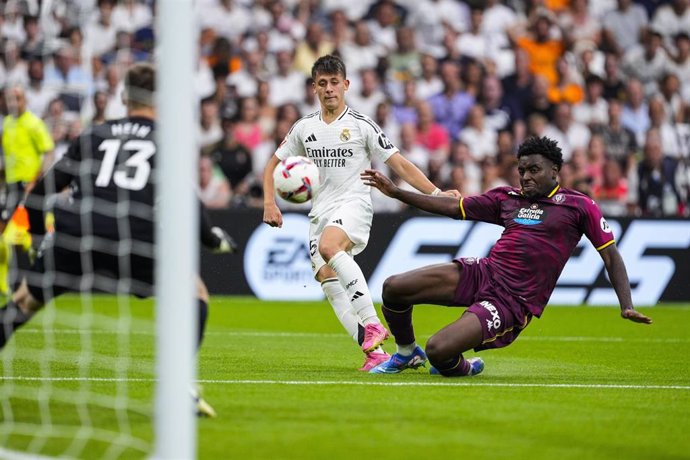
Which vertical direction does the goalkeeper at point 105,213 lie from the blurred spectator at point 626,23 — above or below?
below

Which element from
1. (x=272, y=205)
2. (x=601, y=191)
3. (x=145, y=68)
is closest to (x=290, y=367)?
(x=272, y=205)

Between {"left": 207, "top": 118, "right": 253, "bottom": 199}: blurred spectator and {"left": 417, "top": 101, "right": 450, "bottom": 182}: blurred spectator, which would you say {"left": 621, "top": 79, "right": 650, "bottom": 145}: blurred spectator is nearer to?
{"left": 417, "top": 101, "right": 450, "bottom": 182}: blurred spectator

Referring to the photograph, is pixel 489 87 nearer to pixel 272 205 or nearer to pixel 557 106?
pixel 557 106

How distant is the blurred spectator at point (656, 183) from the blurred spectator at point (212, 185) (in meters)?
6.05

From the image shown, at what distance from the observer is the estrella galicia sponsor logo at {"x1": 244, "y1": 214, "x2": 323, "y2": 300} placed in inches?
639

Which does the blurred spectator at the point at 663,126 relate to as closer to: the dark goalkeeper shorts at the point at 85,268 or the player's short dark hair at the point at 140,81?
the dark goalkeeper shorts at the point at 85,268

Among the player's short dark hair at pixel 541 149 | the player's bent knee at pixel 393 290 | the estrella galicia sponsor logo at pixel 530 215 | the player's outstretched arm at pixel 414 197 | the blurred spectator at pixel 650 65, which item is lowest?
the player's bent knee at pixel 393 290

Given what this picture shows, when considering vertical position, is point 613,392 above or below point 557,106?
below

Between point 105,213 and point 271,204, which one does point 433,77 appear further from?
point 105,213

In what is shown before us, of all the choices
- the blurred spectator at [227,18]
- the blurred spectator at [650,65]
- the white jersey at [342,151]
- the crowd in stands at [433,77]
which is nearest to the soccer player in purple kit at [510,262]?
the white jersey at [342,151]

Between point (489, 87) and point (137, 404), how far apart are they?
13430 millimetres

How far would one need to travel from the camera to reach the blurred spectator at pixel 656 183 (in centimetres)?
1783

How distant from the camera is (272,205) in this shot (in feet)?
30.8

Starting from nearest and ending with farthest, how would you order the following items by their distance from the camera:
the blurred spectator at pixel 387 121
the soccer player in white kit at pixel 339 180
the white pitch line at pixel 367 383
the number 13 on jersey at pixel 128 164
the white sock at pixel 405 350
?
the number 13 on jersey at pixel 128 164 < the white pitch line at pixel 367 383 < the white sock at pixel 405 350 < the soccer player in white kit at pixel 339 180 < the blurred spectator at pixel 387 121
